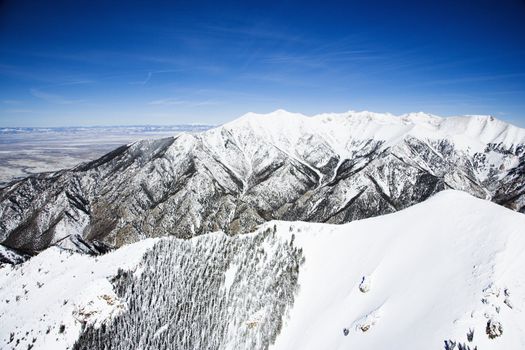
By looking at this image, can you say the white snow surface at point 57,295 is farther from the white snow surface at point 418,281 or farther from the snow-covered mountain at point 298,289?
the white snow surface at point 418,281

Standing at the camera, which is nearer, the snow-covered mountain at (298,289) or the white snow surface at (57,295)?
the snow-covered mountain at (298,289)

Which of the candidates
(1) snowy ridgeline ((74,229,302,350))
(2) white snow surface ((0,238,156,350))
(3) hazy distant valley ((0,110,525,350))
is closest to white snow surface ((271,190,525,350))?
(3) hazy distant valley ((0,110,525,350))

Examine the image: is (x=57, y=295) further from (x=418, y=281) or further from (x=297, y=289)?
(x=418, y=281)

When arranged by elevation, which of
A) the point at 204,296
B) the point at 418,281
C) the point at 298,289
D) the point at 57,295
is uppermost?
the point at 418,281

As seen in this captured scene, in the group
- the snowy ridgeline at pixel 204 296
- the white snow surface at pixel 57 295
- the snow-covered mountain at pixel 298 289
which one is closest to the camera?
the snow-covered mountain at pixel 298 289

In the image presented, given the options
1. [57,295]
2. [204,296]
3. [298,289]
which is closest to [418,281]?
[298,289]

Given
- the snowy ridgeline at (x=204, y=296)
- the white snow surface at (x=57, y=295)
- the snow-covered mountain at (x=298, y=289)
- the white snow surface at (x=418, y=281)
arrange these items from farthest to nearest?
1. the snowy ridgeline at (x=204, y=296)
2. the white snow surface at (x=57, y=295)
3. the snow-covered mountain at (x=298, y=289)
4. the white snow surface at (x=418, y=281)

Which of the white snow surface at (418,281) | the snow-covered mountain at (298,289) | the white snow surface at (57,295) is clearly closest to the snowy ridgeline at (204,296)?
the snow-covered mountain at (298,289)
